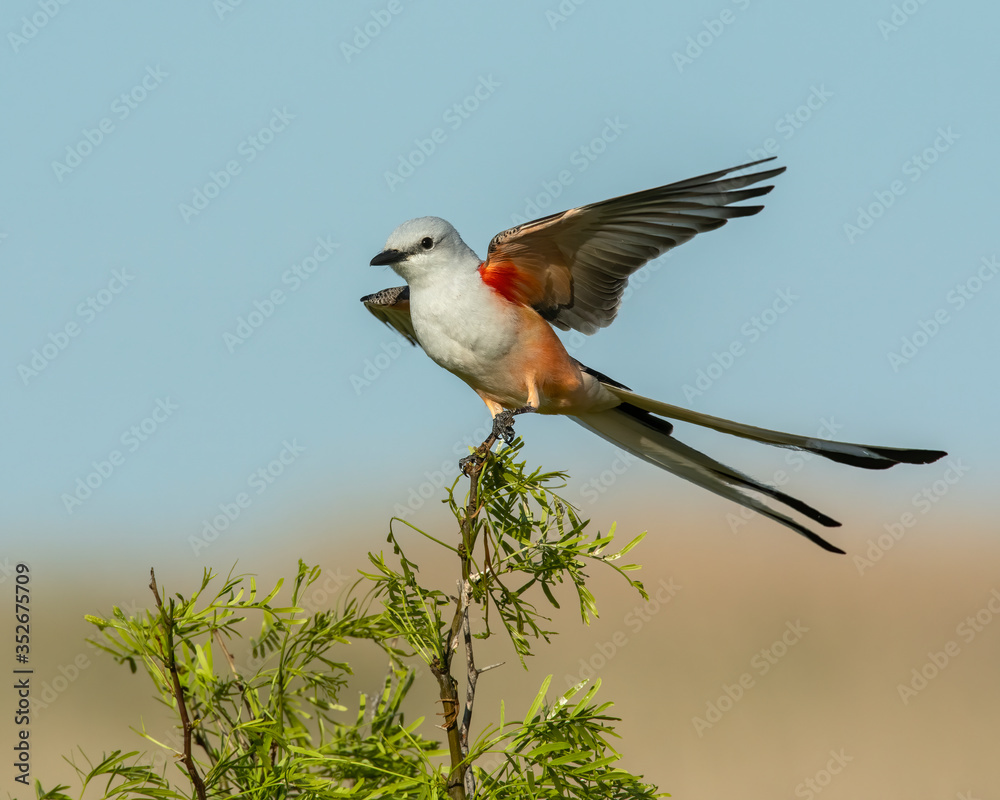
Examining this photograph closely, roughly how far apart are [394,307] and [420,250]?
783 millimetres

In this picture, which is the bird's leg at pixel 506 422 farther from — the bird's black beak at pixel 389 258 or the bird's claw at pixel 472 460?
the bird's black beak at pixel 389 258

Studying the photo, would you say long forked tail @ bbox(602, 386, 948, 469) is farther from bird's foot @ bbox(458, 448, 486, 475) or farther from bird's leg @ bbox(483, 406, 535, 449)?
bird's foot @ bbox(458, 448, 486, 475)

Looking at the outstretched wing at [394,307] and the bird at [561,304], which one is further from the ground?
the outstretched wing at [394,307]

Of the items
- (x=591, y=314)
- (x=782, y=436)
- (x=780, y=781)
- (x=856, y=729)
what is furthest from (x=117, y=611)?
(x=856, y=729)

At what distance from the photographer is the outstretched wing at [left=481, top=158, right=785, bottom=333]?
3168mm

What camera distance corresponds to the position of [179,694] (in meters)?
1.72
